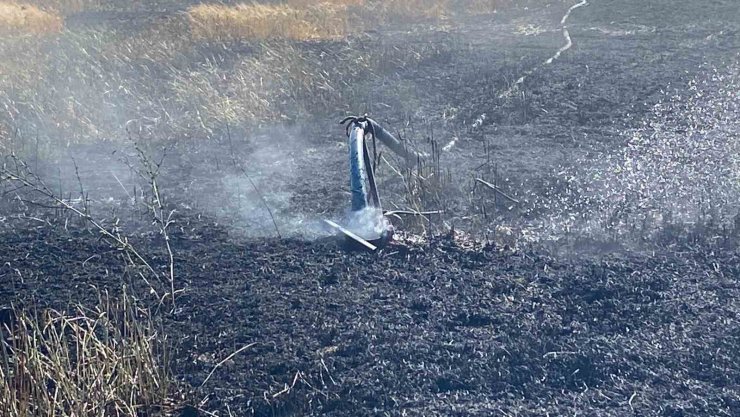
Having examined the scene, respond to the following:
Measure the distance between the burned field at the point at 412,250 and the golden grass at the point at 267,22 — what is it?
314cm

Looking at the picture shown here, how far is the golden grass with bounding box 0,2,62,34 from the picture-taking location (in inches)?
655

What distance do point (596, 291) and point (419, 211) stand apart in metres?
1.69

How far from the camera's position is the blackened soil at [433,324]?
4.52 meters

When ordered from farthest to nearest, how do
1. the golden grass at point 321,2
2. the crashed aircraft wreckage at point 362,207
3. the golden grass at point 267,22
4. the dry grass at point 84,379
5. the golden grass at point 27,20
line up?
the golden grass at point 321,2 < the golden grass at point 27,20 < the golden grass at point 267,22 < the crashed aircraft wreckage at point 362,207 < the dry grass at point 84,379

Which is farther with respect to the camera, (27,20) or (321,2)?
(321,2)

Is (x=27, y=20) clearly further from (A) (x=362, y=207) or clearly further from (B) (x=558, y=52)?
(A) (x=362, y=207)

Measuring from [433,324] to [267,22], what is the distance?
11489 millimetres

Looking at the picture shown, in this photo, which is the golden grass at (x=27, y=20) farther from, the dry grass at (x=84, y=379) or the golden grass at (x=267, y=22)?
the dry grass at (x=84, y=379)

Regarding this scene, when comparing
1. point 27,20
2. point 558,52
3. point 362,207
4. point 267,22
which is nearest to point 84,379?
point 362,207

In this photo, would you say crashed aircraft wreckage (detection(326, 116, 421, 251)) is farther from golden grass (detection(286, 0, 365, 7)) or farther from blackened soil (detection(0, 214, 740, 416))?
golden grass (detection(286, 0, 365, 7))

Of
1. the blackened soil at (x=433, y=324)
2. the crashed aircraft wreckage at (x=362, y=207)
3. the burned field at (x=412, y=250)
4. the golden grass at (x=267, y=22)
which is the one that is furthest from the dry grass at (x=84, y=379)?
the golden grass at (x=267, y=22)

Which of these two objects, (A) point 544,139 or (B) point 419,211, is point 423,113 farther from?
(B) point 419,211

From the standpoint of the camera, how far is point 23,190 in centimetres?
806

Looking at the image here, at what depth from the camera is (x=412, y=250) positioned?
20.7 ft
